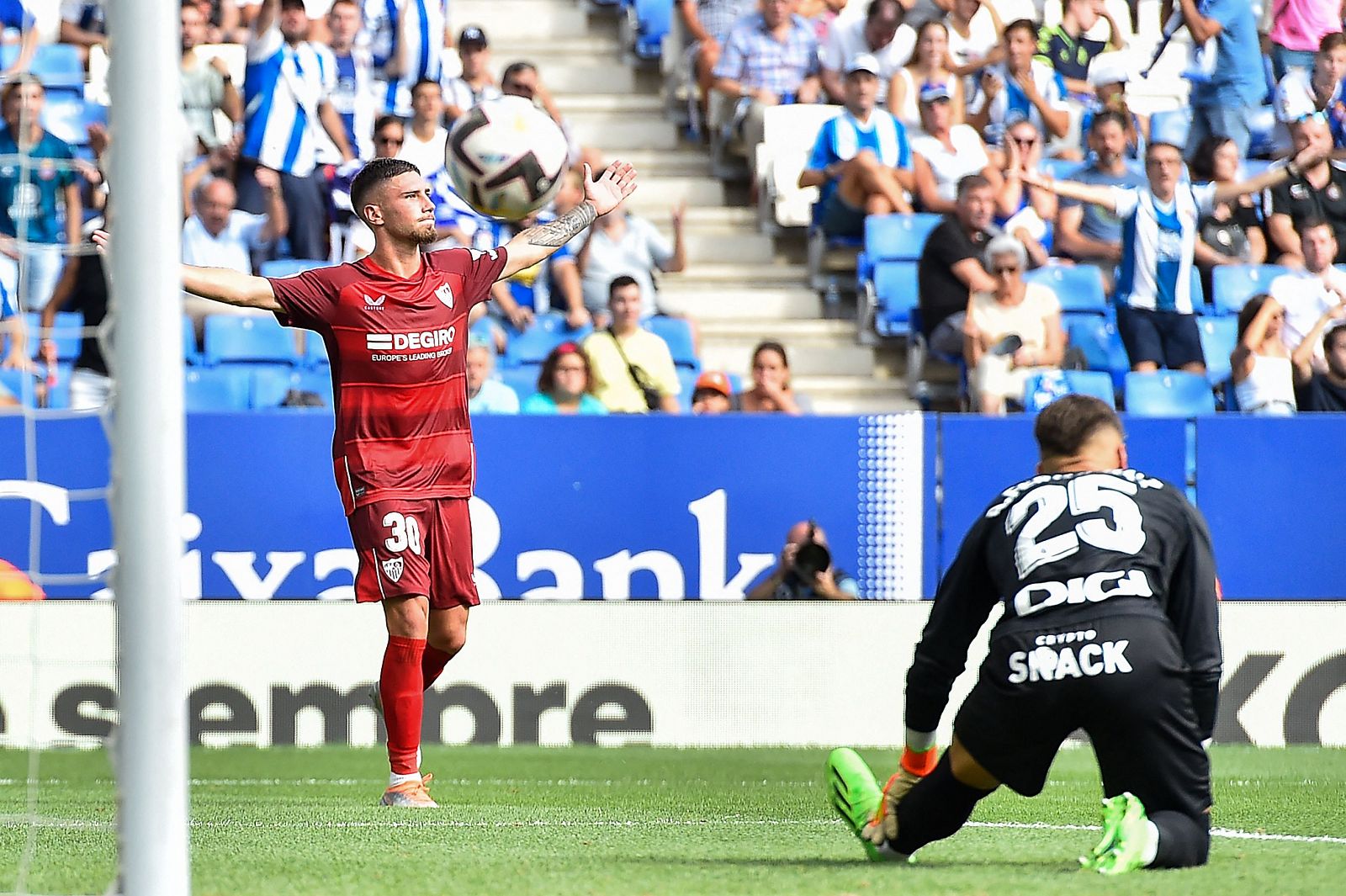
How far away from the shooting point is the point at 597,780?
8.53 metres

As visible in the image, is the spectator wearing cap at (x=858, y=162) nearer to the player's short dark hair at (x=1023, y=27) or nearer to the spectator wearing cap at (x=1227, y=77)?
the player's short dark hair at (x=1023, y=27)

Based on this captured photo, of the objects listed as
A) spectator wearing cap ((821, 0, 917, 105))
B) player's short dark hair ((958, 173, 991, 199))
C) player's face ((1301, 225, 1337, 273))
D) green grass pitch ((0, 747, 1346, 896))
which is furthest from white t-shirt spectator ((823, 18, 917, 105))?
green grass pitch ((0, 747, 1346, 896))

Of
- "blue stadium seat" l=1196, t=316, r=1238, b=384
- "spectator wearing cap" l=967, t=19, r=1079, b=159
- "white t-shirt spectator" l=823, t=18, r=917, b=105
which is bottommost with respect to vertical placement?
"blue stadium seat" l=1196, t=316, r=1238, b=384

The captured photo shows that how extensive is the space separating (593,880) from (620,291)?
7.38m

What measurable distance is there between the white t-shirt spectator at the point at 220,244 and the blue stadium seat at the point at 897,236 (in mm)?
4022

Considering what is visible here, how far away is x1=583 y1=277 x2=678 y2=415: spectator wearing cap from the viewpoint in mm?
11789

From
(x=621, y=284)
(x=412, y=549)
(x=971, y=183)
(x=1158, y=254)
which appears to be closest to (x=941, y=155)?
(x=971, y=183)

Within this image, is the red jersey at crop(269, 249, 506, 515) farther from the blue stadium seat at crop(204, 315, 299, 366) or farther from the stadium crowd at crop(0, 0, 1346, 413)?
the blue stadium seat at crop(204, 315, 299, 366)

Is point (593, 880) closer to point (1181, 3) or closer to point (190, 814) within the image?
point (190, 814)

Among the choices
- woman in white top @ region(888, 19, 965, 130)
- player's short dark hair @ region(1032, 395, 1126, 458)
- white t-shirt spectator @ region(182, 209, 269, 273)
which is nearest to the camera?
player's short dark hair @ region(1032, 395, 1126, 458)

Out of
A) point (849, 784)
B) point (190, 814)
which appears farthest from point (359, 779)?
point (849, 784)

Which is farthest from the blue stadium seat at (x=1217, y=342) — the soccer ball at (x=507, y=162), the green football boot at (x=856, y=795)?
the green football boot at (x=856, y=795)

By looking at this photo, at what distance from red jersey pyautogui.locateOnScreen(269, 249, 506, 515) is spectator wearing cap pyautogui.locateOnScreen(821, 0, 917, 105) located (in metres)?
8.39

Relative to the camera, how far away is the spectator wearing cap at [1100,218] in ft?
45.4
